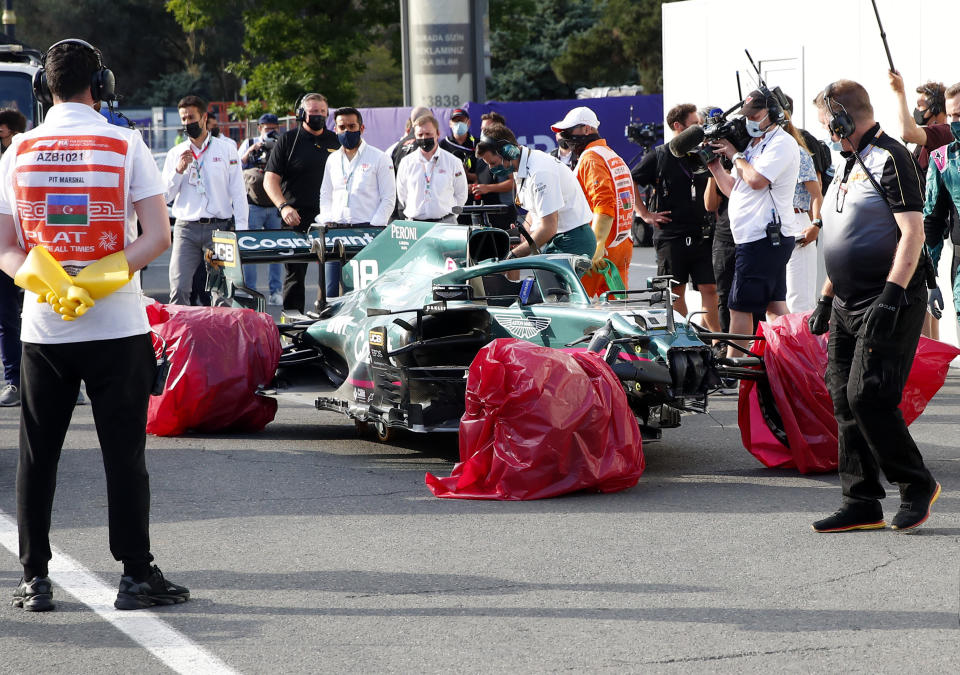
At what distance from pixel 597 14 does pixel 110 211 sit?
46215 mm

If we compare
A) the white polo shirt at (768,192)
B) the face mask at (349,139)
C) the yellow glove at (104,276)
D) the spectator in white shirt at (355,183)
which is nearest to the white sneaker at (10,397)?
the spectator in white shirt at (355,183)

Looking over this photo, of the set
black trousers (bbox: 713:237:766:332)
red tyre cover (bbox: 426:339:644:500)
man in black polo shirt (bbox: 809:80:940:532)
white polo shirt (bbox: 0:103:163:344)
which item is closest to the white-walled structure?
black trousers (bbox: 713:237:766:332)

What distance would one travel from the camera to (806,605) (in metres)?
4.93

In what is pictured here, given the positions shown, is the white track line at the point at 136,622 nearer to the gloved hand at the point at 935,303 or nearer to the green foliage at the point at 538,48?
the gloved hand at the point at 935,303

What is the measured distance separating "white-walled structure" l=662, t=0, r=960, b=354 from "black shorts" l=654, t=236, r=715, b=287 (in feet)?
6.88

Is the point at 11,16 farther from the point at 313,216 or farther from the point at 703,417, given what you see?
the point at 703,417

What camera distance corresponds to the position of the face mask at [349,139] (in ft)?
39.6

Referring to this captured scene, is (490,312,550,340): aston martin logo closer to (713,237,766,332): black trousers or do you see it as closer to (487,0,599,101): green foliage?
(713,237,766,332): black trousers

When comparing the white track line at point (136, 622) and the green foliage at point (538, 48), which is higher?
the green foliage at point (538, 48)

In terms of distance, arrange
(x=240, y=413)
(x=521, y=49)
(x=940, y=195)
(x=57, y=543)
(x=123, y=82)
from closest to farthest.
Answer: (x=57, y=543), (x=940, y=195), (x=240, y=413), (x=521, y=49), (x=123, y=82)

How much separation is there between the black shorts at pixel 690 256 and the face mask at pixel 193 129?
4247mm

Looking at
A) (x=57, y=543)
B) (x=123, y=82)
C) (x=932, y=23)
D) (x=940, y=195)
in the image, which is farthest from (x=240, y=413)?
(x=123, y=82)

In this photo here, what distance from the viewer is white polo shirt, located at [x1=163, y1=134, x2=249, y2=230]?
1210 cm

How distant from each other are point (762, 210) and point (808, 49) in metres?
5.03
